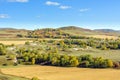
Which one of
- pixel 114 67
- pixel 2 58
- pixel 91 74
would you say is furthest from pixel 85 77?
pixel 2 58

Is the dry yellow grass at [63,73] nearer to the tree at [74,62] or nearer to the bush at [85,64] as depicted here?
the bush at [85,64]

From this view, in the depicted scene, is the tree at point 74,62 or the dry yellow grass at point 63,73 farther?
the tree at point 74,62

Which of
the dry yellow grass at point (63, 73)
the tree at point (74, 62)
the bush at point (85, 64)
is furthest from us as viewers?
the tree at point (74, 62)

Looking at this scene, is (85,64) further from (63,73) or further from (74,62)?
(63,73)

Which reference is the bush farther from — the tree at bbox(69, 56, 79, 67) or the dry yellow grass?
the dry yellow grass

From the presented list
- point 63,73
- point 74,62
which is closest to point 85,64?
point 74,62

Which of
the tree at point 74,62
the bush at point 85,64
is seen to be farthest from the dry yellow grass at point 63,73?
the tree at point 74,62

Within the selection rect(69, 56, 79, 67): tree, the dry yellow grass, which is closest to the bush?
rect(69, 56, 79, 67): tree

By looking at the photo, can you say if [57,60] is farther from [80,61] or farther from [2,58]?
[2,58]
